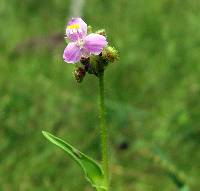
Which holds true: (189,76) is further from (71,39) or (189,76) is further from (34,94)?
(71,39)

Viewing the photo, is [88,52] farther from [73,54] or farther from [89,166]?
[89,166]

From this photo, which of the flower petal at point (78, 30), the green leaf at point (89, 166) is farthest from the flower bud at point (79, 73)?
the green leaf at point (89, 166)

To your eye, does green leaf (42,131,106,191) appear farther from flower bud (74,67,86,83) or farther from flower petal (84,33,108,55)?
flower petal (84,33,108,55)

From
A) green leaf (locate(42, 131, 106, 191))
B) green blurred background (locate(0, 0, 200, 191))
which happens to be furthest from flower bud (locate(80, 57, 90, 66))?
green blurred background (locate(0, 0, 200, 191))

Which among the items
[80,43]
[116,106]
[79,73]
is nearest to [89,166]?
[79,73]

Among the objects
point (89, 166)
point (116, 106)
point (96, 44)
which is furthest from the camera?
point (116, 106)

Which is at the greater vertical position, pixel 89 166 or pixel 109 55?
pixel 109 55
